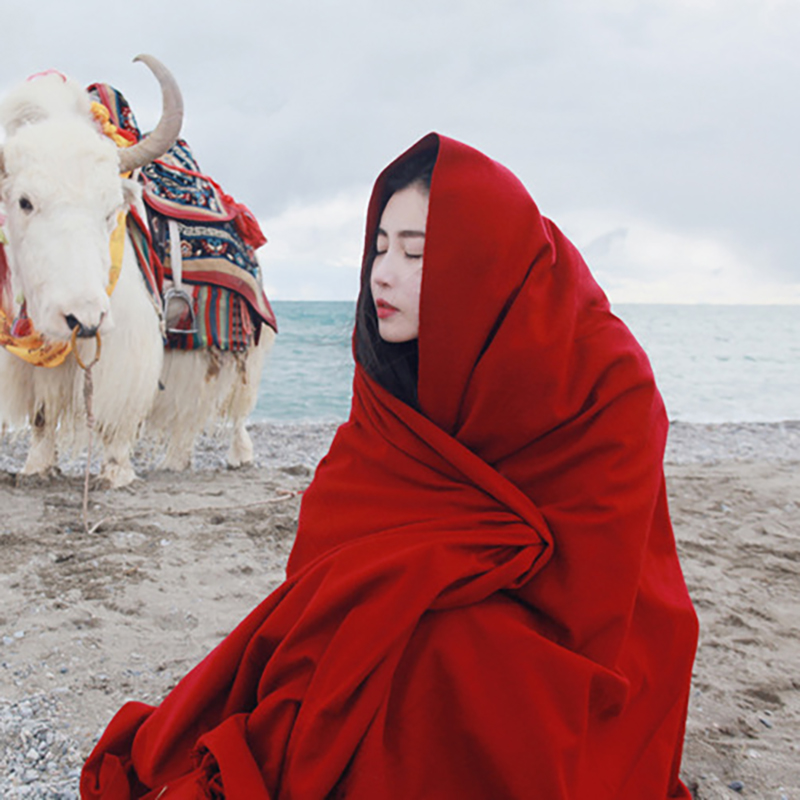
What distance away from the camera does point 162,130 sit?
12.4 feet

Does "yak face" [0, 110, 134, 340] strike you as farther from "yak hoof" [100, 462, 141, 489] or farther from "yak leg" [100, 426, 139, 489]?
"yak hoof" [100, 462, 141, 489]

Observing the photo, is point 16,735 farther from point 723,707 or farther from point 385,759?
point 723,707

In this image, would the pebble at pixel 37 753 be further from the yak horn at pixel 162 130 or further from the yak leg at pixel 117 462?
the yak horn at pixel 162 130

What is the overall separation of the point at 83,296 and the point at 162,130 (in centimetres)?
115

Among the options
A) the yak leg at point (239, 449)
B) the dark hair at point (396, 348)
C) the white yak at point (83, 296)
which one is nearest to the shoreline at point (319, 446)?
the yak leg at point (239, 449)

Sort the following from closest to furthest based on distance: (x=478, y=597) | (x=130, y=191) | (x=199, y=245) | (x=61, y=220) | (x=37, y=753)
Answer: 1. (x=478, y=597)
2. (x=37, y=753)
3. (x=61, y=220)
4. (x=130, y=191)
5. (x=199, y=245)

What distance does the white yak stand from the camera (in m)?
3.20

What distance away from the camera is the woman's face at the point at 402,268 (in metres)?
1.32

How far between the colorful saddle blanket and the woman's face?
3.38 metres

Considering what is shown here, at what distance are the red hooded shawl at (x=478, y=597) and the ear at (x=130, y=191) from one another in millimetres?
2736

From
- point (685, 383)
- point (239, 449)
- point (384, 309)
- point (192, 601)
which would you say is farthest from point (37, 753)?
point (685, 383)

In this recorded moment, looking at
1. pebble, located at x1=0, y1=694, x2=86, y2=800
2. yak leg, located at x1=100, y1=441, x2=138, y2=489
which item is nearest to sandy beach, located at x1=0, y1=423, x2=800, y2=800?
pebble, located at x1=0, y1=694, x2=86, y2=800

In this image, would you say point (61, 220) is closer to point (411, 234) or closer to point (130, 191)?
point (130, 191)

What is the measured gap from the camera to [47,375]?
3.97 meters
